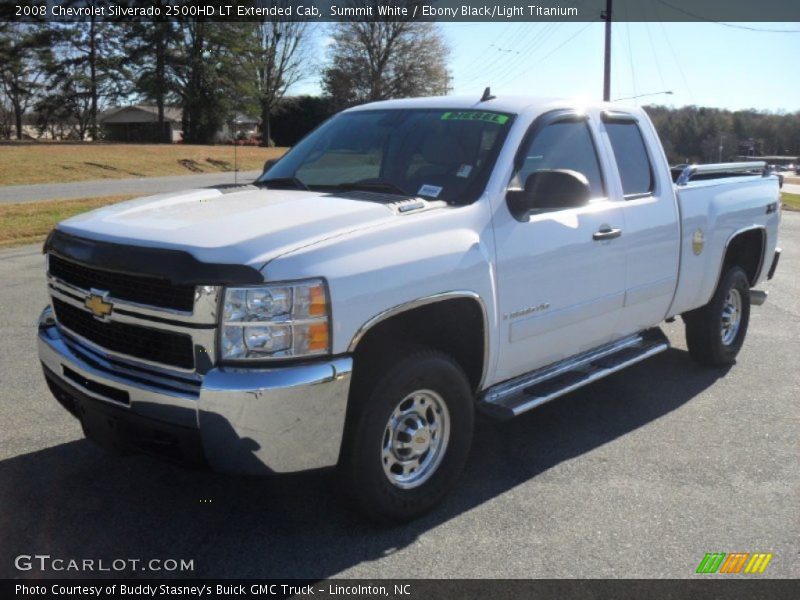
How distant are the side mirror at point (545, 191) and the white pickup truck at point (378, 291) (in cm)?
1

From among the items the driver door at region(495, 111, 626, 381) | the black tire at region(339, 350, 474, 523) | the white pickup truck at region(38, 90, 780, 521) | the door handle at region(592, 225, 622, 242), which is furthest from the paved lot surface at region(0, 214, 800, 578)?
the door handle at region(592, 225, 622, 242)

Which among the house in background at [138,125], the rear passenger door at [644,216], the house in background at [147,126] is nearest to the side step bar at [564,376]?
the rear passenger door at [644,216]

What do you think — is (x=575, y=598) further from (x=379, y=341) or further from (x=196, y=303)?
(x=196, y=303)

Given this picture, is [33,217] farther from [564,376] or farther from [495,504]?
[495,504]

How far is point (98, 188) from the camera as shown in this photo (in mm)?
25391

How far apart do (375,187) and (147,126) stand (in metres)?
67.5

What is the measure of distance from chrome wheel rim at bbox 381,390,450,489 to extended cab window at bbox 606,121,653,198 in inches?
83.3

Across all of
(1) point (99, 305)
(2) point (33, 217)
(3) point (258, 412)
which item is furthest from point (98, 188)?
(3) point (258, 412)

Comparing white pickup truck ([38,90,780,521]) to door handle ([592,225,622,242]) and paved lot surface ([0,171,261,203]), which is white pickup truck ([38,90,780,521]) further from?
paved lot surface ([0,171,261,203])

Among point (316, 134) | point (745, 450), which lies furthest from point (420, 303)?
point (745, 450)

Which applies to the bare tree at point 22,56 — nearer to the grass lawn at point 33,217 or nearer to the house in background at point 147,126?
the house in background at point 147,126

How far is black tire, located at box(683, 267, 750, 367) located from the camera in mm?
6148

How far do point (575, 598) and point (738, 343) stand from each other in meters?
4.09

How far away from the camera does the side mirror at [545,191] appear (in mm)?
4051
